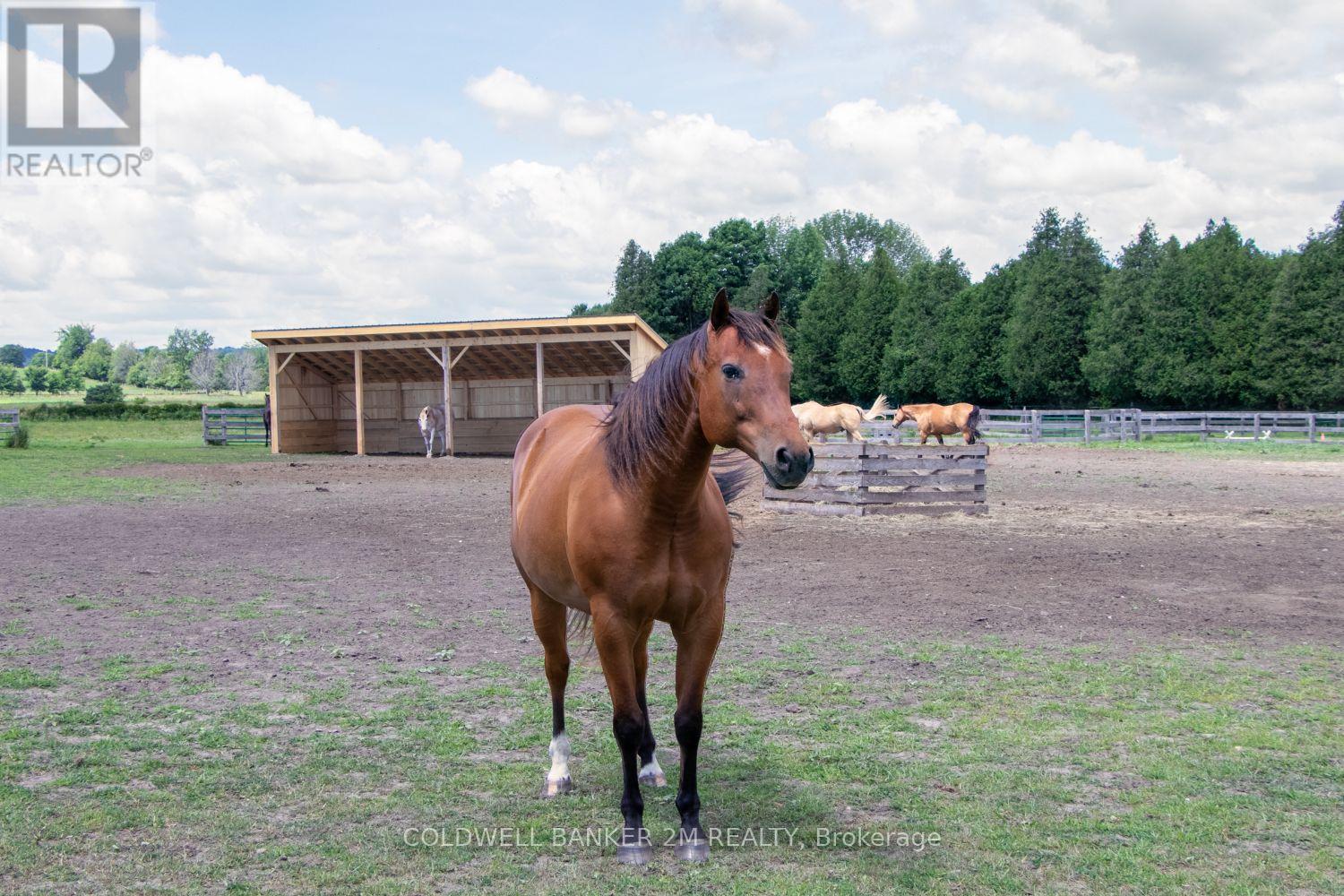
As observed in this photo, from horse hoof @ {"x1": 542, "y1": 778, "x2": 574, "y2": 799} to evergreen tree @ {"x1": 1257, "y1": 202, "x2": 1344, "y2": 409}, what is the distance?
40.4m

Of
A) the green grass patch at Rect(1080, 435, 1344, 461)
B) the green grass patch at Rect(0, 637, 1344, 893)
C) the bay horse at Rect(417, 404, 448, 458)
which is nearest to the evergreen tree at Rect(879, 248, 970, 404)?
the green grass patch at Rect(1080, 435, 1344, 461)

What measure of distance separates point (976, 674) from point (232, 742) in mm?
4256

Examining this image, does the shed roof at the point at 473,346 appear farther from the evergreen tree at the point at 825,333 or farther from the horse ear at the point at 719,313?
the evergreen tree at the point at 825,333

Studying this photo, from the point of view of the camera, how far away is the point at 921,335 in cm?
5172

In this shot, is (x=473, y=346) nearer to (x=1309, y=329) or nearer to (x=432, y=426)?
(x=432, y=426)

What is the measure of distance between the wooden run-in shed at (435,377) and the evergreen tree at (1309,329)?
81.1 ft

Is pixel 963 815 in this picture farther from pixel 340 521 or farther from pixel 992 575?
pixel 340 521

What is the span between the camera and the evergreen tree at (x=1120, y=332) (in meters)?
43.2

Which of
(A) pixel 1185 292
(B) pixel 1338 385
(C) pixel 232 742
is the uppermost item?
(A) pixel 1185 292

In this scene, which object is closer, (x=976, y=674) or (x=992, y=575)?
(x=976, y=674)

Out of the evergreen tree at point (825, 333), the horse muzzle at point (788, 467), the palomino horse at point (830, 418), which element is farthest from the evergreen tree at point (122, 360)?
the horse muzzle at point (788, 467)

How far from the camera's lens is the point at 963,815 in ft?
13.3

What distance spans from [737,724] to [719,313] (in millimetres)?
2518

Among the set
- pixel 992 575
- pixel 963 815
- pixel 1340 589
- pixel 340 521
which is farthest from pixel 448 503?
pixel 963 815
